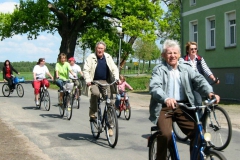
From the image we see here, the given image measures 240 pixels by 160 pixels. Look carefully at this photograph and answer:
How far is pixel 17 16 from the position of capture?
42844 millimetres

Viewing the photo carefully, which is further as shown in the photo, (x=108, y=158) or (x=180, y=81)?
(x=108, y=158)

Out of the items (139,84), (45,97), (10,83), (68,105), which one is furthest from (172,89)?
(139,84)

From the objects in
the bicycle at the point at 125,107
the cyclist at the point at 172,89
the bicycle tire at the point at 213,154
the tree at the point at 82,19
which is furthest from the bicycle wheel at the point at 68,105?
A: the tree at the point at 82,19

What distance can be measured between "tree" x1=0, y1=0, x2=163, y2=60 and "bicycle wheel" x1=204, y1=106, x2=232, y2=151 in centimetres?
3184

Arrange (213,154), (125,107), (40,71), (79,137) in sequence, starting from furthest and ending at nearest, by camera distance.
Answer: (40,71) < (125,107) < (79,137) < (213,154)

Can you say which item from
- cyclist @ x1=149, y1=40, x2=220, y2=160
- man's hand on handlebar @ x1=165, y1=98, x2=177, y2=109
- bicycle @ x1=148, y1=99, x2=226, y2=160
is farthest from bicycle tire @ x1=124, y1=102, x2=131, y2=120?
man's hand on handlebar @ x1=165, y1=98, x2=177, y2=109

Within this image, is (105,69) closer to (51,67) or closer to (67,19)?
(67,19)

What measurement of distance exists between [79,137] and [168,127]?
4954 mm

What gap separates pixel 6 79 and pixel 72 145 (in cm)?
1591

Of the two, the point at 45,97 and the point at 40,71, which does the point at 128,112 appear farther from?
the point at 40,71

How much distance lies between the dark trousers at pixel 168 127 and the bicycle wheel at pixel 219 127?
2731mm

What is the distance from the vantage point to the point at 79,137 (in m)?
10.3

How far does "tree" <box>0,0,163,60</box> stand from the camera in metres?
40.9

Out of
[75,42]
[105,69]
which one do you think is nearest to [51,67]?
[75,42]
